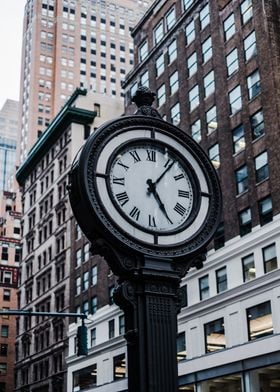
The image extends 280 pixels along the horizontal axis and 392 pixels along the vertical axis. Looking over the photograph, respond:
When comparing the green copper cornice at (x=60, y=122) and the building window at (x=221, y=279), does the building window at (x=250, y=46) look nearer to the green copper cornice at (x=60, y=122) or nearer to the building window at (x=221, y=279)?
the building window at (x=221, y=279)

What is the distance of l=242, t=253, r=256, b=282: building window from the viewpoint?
38062 millimetres

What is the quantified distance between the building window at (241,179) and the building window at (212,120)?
480 centimetres

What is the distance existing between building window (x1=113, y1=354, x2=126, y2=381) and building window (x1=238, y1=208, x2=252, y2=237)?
17.0m

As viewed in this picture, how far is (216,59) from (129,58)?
103 metres

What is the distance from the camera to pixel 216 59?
46.2 m

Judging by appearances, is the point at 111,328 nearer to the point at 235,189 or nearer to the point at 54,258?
the point at 54,258

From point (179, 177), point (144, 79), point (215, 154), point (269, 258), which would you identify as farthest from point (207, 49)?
point (179, 177)

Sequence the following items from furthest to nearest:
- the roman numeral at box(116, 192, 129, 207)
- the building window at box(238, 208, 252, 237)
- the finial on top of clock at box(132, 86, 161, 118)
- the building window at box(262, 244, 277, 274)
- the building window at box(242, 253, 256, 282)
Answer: the building window at box(238, 208, 252, 237), the building window at box(242, 253, 256, 282), the building window at box(262, 244, 277, 274), the finial on top of clock at box(132, 86, 161, 118), the roman numeral at box(116, 192, 129, 207)

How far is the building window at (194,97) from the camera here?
159ft

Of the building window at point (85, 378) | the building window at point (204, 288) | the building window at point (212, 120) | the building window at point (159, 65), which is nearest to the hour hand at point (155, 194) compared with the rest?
the building window at point (204, 288)

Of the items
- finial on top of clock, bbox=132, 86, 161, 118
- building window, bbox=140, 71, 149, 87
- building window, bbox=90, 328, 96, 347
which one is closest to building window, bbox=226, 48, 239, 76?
building window, bbox=140, 71, 149, 87

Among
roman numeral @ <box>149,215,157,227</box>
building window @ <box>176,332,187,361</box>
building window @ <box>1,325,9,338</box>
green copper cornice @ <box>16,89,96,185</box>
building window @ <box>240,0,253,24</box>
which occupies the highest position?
green copper cornice @ <box>16,89,96,185</box>

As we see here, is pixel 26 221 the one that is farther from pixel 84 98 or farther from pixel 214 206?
pixel 214 206

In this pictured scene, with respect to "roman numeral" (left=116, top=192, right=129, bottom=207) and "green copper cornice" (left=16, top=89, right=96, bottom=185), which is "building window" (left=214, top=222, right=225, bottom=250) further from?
"roman numeral" (left=116, top=192, right=129, bottom=207)
